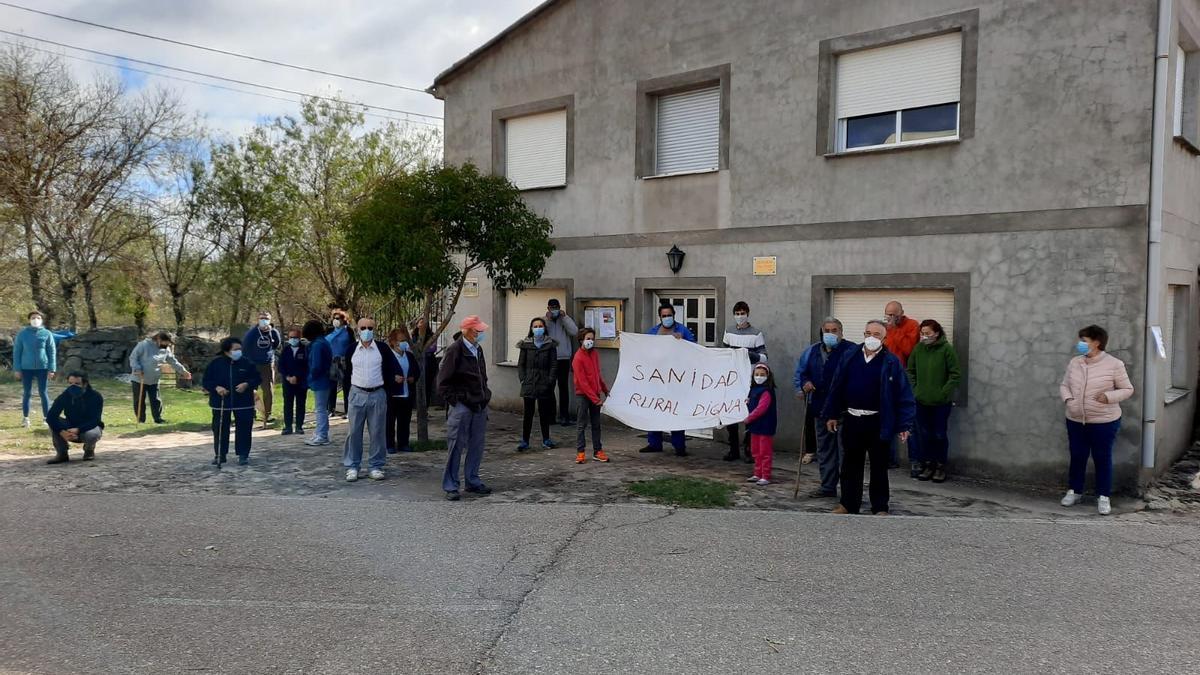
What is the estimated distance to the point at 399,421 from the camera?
39.0 feet

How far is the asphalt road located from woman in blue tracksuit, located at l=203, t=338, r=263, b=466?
93.0 inches

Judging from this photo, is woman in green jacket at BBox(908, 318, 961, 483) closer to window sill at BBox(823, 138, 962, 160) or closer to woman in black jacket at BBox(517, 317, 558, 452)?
window sill at BBox(823, 138, 962, 160)

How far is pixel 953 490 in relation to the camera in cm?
948

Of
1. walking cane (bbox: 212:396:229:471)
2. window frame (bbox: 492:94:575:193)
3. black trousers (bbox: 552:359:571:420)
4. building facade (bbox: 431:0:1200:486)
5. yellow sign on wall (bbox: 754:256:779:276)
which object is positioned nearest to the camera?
building facade (bbox: 431:0:1200:486)

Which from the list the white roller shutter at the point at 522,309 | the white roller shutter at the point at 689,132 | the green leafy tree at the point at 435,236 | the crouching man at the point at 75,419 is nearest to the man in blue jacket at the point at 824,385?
the white roller shutter at the point at 689,132

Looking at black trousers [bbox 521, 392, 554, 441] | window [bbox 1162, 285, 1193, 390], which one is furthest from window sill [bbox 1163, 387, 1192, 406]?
black trousers [bbox 521, 392, 554, 441]

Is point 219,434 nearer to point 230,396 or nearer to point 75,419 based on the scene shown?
point 230,396

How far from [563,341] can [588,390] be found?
304cm

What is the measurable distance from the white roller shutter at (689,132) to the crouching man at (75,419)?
28.6ft

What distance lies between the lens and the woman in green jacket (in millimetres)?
9719

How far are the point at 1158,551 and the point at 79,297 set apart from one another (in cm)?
2734

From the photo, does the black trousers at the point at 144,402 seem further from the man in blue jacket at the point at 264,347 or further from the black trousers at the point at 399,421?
the black trousers at the point at 399,421

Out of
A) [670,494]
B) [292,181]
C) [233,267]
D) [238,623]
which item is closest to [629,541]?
[670,494]

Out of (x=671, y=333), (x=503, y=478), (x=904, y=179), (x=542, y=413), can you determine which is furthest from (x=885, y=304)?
(x=503, y=478)
